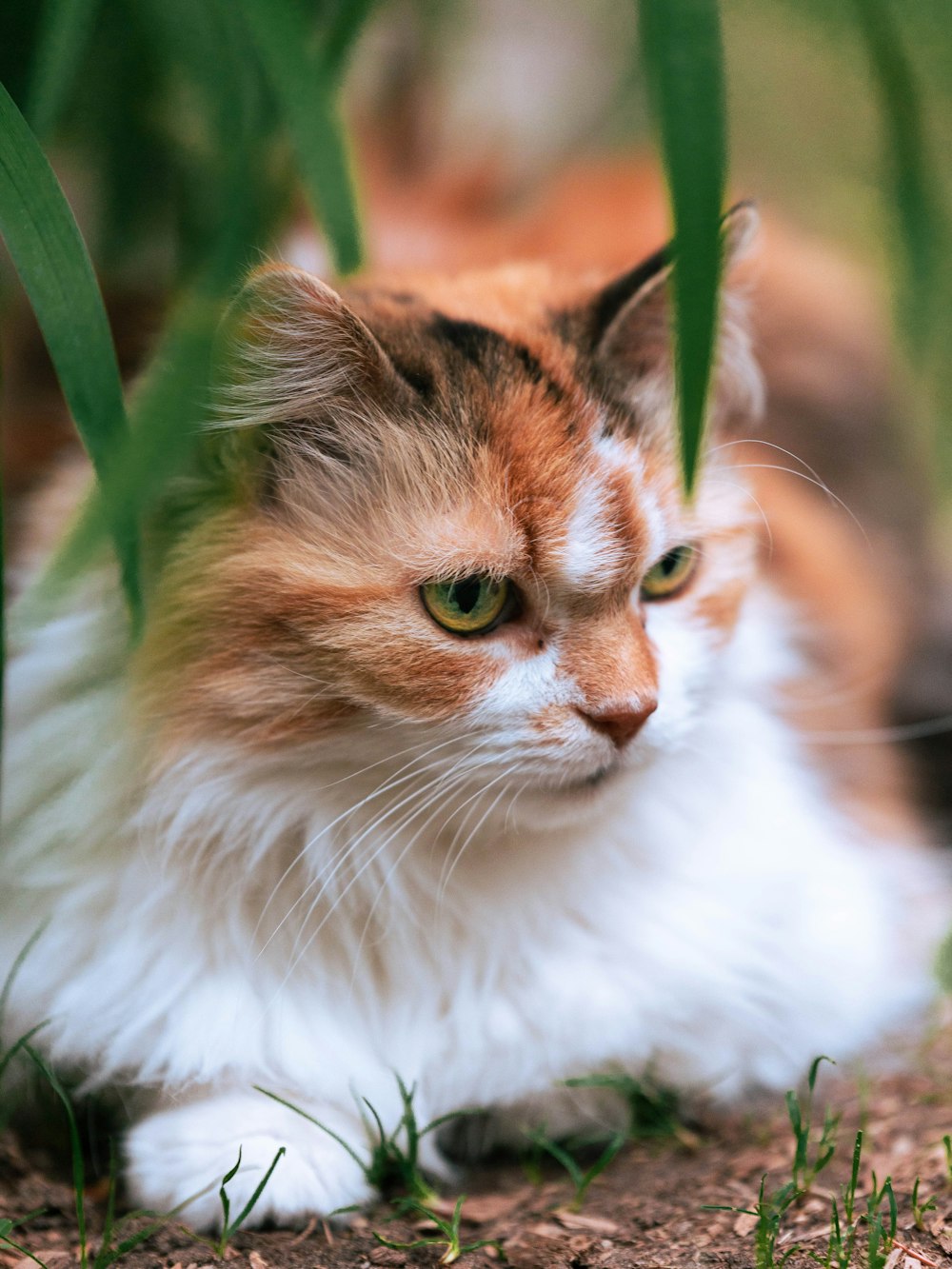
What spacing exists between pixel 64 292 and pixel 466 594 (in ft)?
1.58

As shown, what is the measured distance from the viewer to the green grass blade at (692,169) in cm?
98

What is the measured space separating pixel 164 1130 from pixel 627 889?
63 centimetres

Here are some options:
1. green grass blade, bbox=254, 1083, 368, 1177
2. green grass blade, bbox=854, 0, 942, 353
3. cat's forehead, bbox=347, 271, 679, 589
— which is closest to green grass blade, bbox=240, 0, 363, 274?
cat's forehead, bbox=347, 271, 679, 589

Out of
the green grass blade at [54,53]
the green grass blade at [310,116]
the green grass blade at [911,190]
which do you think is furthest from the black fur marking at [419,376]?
the green grass blade at [911,190]

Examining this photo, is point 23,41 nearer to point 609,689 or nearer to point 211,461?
point 211,461

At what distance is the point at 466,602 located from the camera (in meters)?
1.21

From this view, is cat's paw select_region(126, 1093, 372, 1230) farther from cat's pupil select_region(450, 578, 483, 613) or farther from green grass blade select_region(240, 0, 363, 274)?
green grass blade select_region(240, 0, 363, 274)

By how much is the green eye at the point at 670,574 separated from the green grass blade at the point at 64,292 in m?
0.59

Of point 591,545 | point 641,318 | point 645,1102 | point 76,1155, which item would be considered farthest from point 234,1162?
point 641,318

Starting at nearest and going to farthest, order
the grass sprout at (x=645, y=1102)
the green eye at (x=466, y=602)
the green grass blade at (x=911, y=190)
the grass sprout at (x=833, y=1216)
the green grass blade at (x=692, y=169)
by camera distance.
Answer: the green grass blade at (x=692, y=169) → the grass sprout at (x=833, y=1216) → the green eye at (x=466, y=602) → the green grass blade at (x=911, y=190) → the grass sprout at (x=645, y=1102)

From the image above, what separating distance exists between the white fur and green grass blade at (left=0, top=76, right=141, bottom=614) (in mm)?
320

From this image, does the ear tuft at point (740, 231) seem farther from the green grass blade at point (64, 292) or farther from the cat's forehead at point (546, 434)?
the green grass blade at point (64, 292)

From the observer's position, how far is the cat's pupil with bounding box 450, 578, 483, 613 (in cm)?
121

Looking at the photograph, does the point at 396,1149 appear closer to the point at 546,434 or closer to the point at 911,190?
Result: the point at 546,434
